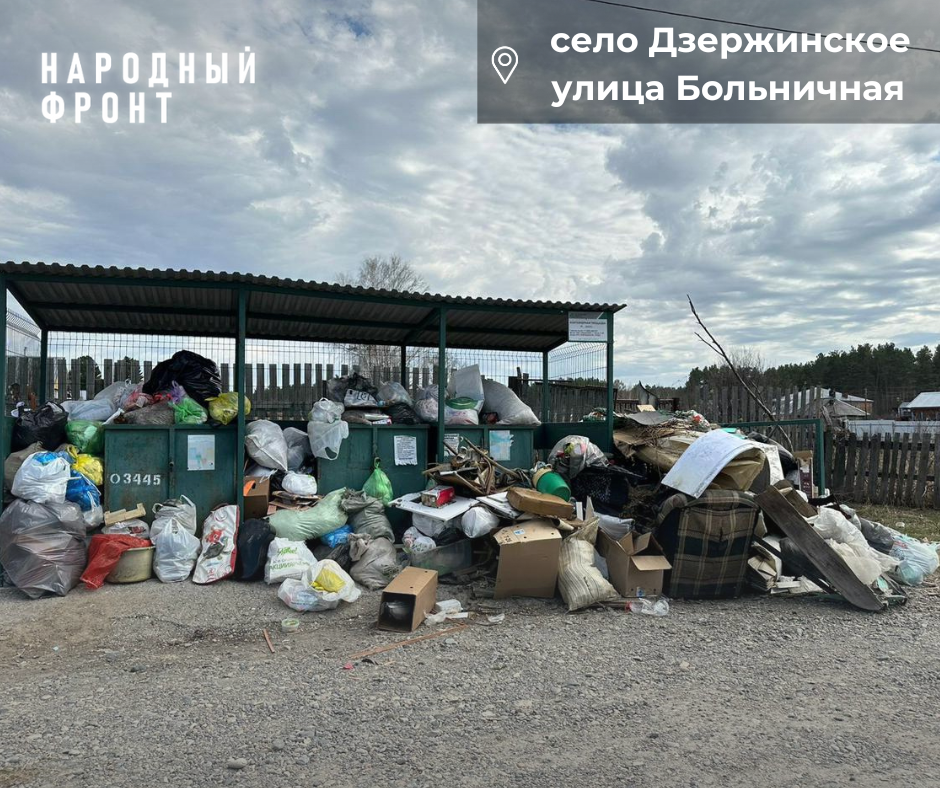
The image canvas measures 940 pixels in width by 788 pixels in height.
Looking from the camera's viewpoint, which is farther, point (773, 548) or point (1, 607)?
point (773, 548)

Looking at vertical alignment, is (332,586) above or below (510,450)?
below

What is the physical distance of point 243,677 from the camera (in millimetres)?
4121

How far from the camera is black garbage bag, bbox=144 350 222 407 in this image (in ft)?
23.9

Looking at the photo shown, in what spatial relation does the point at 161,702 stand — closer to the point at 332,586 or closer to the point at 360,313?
the point at 332,586

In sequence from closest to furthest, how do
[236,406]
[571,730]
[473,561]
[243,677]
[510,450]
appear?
[571,730] → [243,677] → [473,561] → [236,406] → [510,450]

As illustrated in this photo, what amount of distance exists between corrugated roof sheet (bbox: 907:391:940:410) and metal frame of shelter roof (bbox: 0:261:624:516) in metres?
48.8

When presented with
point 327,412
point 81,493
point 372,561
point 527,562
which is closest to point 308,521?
point 372,561

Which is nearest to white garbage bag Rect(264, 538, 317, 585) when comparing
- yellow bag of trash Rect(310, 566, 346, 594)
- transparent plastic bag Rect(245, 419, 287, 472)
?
yellow bag of trash Rect(310, 566, 346, 594)

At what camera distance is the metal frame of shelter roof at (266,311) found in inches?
262

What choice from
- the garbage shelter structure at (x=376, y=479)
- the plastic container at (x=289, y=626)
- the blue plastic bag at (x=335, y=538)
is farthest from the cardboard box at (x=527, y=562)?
the blue plastic bag at (x=335, y=538)

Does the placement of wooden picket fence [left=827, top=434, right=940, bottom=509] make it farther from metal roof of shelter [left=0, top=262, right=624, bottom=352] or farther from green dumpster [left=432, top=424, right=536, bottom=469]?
green dumpster [left=432, top=424, right=536, bottom=469]

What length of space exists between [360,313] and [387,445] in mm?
1747

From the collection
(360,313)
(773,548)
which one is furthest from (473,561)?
(360,313)

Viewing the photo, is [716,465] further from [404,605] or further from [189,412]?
[189,412]
